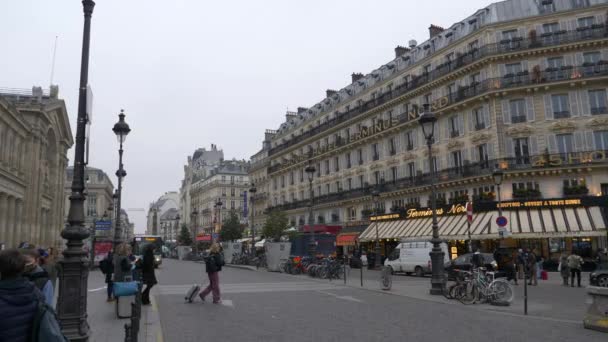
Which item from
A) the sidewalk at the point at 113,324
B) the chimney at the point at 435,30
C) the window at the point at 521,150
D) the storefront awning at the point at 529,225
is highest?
the chimney at the point at 435,30

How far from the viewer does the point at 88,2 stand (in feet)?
28.1

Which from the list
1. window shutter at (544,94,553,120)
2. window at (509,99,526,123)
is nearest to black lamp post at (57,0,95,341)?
window at (509,99,526,123)

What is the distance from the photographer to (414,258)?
2625cm

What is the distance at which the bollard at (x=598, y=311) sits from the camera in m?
8.98

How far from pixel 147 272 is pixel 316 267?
1251cm

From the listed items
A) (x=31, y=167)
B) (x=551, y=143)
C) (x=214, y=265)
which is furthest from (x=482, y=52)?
(x=31, y=167)

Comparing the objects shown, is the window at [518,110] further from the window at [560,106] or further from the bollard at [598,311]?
the bollard at [598,311]

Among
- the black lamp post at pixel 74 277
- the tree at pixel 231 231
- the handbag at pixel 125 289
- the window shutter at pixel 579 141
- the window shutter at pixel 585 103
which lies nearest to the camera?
the black lamp post at pixel 74 277

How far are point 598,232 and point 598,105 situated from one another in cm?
882

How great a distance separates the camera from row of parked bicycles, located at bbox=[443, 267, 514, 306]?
12.9 metres

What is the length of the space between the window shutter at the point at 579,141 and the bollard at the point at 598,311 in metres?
23.1

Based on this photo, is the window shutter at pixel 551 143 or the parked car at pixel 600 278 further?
the window shutter at pixel 551 143

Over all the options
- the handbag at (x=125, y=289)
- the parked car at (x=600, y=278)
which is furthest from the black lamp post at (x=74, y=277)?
the parked car at (x=600, y=278)

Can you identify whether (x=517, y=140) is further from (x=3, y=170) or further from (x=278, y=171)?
(x=3, y=170)
